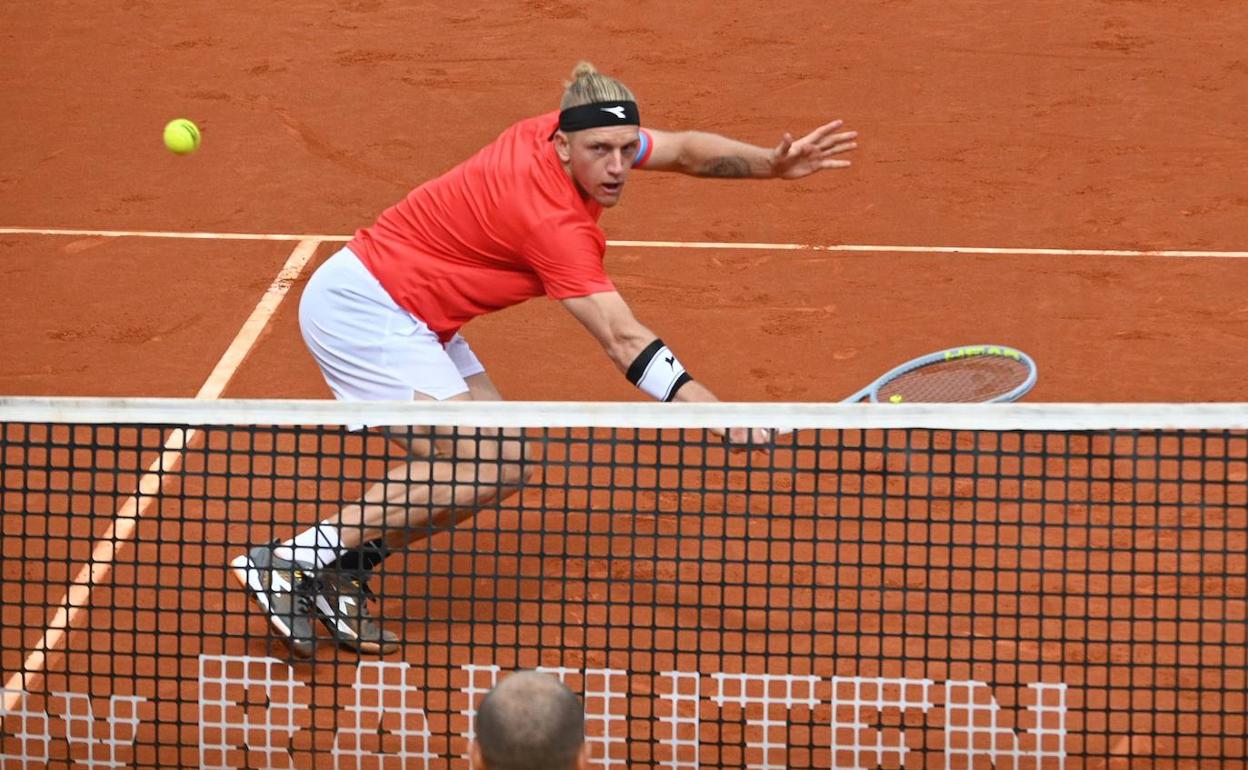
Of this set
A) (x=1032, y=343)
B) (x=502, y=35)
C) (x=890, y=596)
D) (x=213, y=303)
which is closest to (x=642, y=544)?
(x=890, y=596)

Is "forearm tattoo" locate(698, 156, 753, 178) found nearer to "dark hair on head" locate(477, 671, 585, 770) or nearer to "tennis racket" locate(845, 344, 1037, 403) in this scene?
"tennis racket" locate(845, 344, 1037, 403)

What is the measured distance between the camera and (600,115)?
5.72 meters

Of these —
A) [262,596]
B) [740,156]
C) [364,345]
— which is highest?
[740,156]

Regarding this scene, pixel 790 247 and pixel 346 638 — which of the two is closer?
pixel 346 638

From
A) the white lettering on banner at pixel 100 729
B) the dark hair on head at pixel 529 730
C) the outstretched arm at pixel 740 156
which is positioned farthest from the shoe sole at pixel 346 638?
the dark hair on head at pixel 529 730

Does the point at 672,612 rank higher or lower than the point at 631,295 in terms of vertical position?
lower

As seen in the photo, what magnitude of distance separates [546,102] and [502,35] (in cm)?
119

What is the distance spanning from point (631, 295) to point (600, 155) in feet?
10.5

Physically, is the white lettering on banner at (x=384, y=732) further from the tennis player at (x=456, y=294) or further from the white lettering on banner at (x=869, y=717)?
the white lettering on banner at (x=869, y=717)

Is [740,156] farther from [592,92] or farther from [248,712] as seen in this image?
[248,712]

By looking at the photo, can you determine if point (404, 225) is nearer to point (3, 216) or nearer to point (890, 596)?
point (890, 596)

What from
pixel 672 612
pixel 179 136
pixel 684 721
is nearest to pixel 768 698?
pixel 684 721

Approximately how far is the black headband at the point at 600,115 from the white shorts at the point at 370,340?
84 centimetres

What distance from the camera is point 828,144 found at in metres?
6.32
